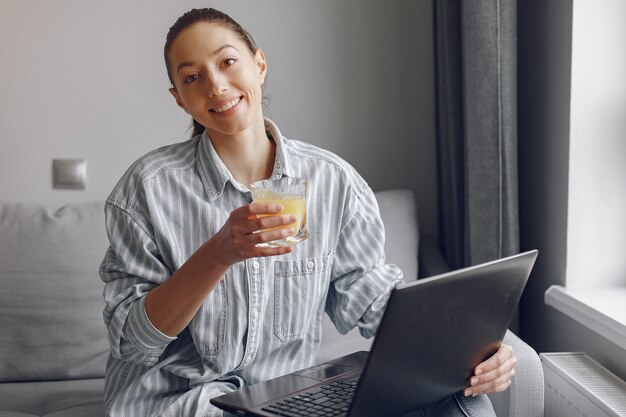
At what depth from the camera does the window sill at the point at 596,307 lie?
1.60 meters

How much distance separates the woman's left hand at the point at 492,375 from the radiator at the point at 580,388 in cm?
25

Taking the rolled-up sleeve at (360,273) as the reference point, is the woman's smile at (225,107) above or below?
above

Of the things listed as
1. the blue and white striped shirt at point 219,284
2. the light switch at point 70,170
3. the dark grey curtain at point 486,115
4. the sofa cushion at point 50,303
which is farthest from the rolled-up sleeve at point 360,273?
the light switch at point 70,170

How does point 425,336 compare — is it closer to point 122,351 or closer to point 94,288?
point 122,351

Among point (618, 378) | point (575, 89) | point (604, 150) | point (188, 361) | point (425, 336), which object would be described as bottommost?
point (618, 378)

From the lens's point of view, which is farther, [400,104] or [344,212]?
[400,104]

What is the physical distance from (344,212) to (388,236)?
0.64 m

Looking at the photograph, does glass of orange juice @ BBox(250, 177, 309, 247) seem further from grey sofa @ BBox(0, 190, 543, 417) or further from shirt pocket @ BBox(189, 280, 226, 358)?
grey sofa @ BBox(0, 190, 543, 417)

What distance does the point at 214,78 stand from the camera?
1.40 meters

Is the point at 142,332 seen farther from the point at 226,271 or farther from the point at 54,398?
the point at 54,398

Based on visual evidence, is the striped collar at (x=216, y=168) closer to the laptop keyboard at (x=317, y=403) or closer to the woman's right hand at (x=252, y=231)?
the woman's right hand at (x=252, y=231)

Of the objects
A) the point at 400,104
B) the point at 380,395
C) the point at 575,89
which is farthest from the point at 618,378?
the point at 400,104

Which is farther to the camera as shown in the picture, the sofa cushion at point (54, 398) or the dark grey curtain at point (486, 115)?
the dark grey curtain at point (486, 115)

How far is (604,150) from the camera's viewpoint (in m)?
1.84
